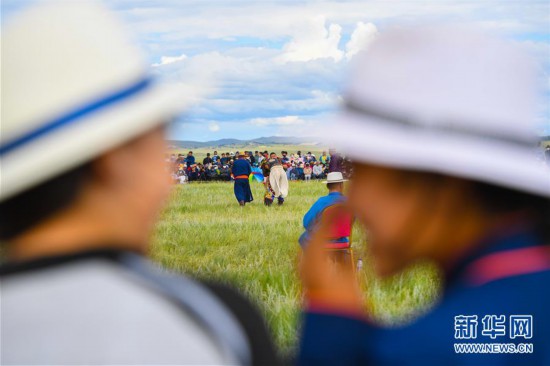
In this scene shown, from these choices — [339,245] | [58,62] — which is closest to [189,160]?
[339,245]

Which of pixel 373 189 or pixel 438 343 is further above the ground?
pixel 373 189

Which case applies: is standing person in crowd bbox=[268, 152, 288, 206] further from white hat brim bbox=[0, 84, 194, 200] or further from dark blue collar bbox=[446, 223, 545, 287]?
white hat brim bbox=[0, 84, 194, 200]

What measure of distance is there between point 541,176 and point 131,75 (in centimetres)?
70


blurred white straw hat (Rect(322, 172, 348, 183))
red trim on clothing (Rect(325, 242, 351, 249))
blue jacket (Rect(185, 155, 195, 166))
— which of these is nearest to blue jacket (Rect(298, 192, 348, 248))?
red trim on clothing (Rect(325, 242, 351, 249))

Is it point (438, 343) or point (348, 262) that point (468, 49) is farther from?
point (348, 262)

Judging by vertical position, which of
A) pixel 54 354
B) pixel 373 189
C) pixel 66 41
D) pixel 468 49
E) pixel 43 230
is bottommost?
pixel 54 354

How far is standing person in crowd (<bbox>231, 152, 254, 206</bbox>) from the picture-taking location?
20938 millimetres

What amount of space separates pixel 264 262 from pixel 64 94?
783cm

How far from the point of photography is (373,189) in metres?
1.61

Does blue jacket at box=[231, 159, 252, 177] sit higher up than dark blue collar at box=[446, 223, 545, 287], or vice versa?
blue jacket at box=[231, 159, 252, 177]

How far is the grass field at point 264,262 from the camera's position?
5332mm

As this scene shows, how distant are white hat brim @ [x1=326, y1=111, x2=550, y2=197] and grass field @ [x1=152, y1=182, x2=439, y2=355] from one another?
35cm

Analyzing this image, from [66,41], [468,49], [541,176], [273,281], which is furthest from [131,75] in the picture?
[273,281]

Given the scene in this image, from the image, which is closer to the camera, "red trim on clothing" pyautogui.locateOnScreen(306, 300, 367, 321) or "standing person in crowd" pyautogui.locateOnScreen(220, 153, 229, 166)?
"red trim on clothing" pyautogui.locateOnScreen(306, 300, 367, 321)
